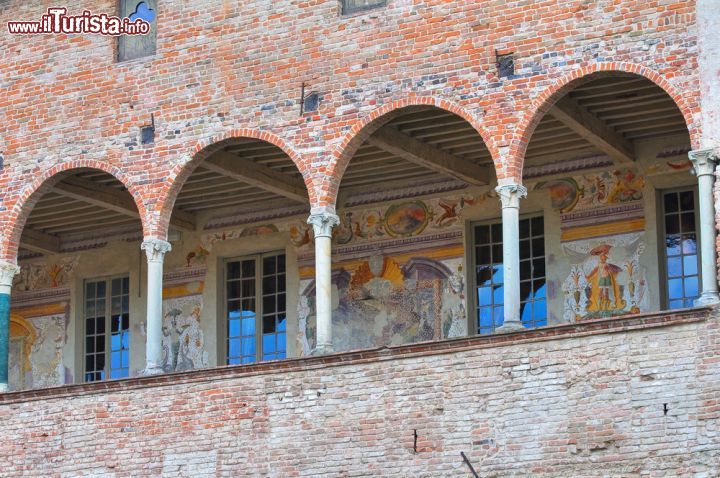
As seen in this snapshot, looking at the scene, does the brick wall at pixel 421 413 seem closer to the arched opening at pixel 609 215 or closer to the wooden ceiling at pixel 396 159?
the wooden ceiling at pixel 396 159

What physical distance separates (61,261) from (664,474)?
11289 millimetres

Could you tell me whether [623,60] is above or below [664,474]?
above

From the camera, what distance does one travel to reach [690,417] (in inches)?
742

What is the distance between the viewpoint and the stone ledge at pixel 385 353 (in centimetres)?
1922

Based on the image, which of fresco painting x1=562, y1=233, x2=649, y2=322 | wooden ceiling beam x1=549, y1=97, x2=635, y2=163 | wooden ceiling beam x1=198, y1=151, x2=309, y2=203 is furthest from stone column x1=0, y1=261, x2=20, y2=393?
wooden ceiling beam x1=549, y1=97, x2=635, y2=163

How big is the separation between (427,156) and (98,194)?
459 centimetres

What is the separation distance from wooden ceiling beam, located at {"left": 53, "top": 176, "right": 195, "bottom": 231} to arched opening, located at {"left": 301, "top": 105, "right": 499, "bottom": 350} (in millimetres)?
2623

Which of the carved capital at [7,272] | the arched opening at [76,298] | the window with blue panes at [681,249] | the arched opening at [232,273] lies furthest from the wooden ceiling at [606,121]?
the carved capital at [7,272]

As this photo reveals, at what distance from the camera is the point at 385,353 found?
20.7m

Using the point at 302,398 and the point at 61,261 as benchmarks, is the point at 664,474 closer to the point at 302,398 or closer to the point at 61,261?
the point at 302,398

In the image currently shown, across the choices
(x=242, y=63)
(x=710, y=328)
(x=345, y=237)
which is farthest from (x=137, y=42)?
(x=710, y=328)

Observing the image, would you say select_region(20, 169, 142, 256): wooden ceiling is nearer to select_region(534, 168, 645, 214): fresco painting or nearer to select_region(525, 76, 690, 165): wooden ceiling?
select_region(525, 76, 690, 165): wooden ceiling

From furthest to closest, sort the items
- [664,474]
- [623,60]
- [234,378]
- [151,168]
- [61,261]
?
[61,261] → [151,168] → [234,378] → [623,60] → [664,474]

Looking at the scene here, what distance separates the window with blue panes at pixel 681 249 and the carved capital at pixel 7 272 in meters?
8.14
